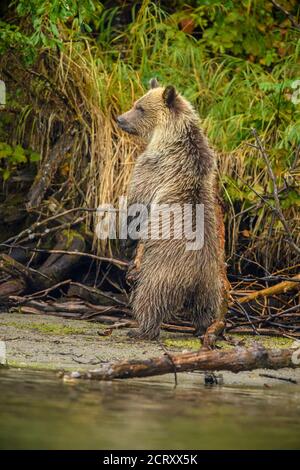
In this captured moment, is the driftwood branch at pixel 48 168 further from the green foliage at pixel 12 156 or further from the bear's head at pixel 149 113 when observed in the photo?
the bear's head at pixel 149 113

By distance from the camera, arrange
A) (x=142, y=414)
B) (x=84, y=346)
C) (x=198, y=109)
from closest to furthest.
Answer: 1. (x=142, y=414)
2. (x=84, y=346)
3. (x=198, y=109)

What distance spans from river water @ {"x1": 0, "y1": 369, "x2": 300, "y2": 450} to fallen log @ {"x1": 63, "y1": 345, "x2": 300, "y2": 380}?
0.15 m

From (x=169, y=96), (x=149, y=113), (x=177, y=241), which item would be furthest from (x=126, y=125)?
(x=177, y=241)

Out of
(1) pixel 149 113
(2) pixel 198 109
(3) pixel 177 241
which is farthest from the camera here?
(2) pixel 198 109

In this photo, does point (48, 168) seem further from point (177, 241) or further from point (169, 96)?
point (177, 241)

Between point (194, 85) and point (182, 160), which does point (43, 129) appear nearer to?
point (194, 85)

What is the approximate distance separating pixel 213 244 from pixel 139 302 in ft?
2.17

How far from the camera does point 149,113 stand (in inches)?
327

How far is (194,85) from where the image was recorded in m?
9.96

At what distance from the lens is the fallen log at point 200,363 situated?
5.39 m

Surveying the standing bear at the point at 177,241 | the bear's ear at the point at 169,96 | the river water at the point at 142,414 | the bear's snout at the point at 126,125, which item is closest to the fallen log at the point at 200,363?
the river water at the point at 142,414

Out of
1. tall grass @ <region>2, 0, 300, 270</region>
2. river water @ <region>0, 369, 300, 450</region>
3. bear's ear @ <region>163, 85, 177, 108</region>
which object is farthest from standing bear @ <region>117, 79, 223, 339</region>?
river water @ <region>0, 369, 300, 450</region>

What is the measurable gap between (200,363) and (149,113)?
309cm
